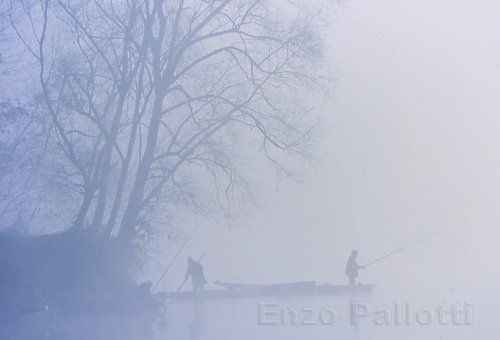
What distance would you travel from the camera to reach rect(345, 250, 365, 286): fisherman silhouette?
17578mm

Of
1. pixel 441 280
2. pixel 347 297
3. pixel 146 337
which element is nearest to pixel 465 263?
pixel 441 280

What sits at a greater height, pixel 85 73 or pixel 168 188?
pixel 85 73

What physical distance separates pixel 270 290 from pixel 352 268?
1.77 metres

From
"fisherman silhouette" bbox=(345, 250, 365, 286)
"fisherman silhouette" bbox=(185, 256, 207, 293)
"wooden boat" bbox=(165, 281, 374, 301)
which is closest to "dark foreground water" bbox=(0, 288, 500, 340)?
"wooden boat" bbox=(165, 281, 374, 301)

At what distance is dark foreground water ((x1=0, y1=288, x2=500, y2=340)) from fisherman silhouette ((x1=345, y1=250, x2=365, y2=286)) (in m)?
1.20

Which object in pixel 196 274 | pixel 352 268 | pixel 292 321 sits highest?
pixel 352 268

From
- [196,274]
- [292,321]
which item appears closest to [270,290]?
[196,274]

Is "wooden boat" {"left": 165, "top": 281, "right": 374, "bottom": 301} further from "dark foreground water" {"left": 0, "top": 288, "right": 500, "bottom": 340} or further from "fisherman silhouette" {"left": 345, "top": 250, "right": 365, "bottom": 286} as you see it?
"dark foreground water" {"left": 0, "top": 288, "right": 500, "bottom": 340}

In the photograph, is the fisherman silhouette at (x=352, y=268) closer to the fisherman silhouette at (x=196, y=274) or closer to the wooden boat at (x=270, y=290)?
the wooden boat at (x=270, y=290)

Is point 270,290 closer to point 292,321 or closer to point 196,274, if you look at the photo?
point 196,274

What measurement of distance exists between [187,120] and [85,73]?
90.5 inches

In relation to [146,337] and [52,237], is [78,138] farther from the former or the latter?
[146,337]

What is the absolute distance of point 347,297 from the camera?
16.4m

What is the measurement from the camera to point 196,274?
58.5 ft
